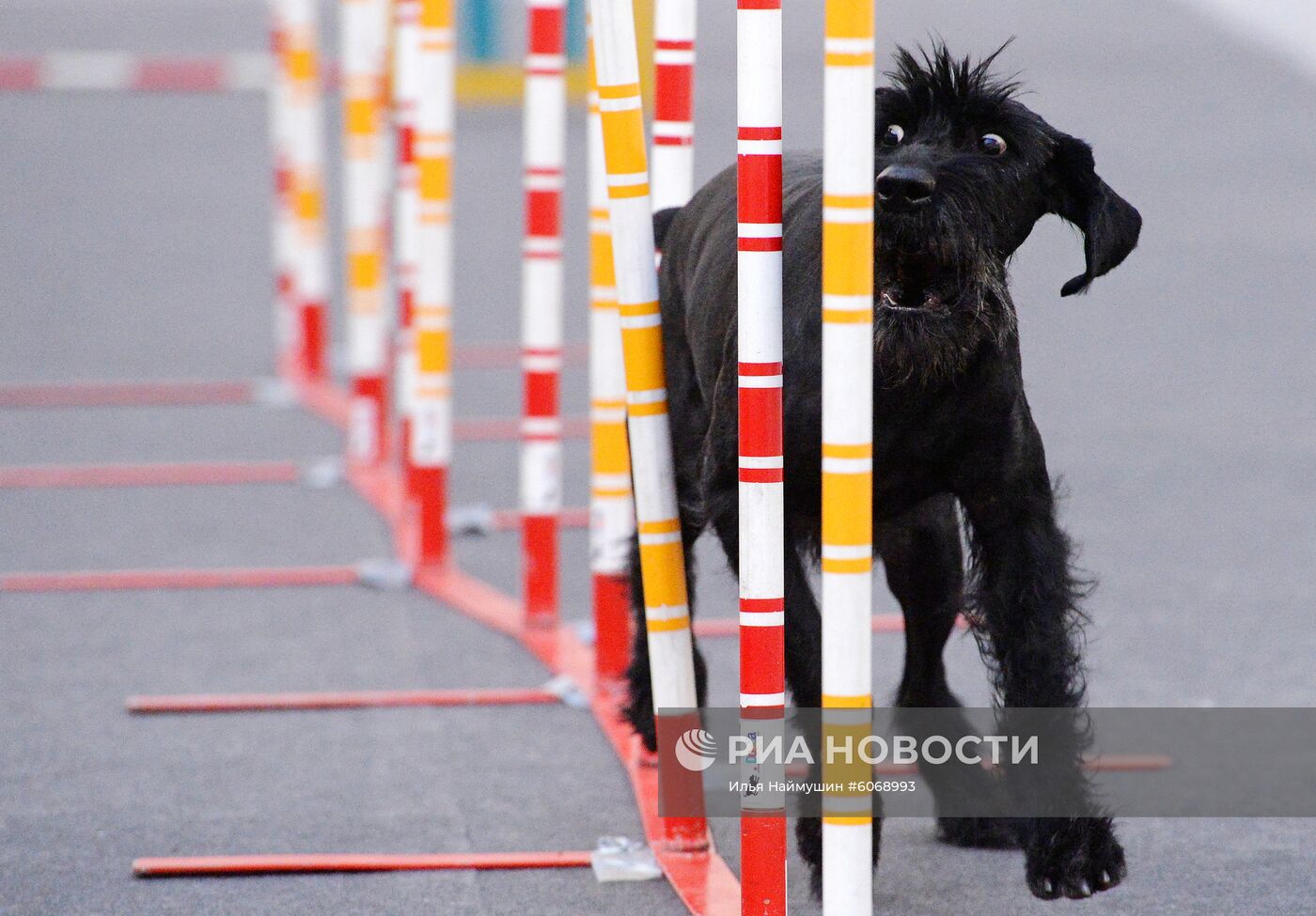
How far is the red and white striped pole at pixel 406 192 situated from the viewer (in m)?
4.88

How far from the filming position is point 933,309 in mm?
2434

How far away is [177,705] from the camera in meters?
3.96

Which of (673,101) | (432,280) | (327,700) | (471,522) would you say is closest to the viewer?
(673,101)

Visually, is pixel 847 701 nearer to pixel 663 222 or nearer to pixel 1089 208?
pixel 1089 208

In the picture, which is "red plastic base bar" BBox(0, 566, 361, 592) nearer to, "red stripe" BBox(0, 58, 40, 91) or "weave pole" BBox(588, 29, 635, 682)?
"weave pole" BBox(588, 29, 635, 682)


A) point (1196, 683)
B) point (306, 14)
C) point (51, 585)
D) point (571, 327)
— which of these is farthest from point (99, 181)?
point (1196, 683)

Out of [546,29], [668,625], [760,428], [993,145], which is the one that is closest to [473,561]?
[546,29]

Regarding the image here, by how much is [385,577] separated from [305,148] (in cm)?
232

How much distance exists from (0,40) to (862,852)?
636 inches

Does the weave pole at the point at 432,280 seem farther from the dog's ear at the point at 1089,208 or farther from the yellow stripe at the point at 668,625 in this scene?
the dog's ear at the point at 1089,208

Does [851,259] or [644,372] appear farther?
[644,372]

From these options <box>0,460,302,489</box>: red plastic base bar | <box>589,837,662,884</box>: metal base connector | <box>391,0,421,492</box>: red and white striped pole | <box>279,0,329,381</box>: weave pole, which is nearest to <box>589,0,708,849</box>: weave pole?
<box>589,837,662,884</box>: metal base connector

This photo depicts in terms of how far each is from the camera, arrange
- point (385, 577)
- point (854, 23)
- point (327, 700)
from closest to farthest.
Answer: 1. point (854, 23)
2. point (327, 700)
3. point (385, 577)

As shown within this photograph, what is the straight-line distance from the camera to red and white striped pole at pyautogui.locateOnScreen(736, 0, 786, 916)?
2365mm
